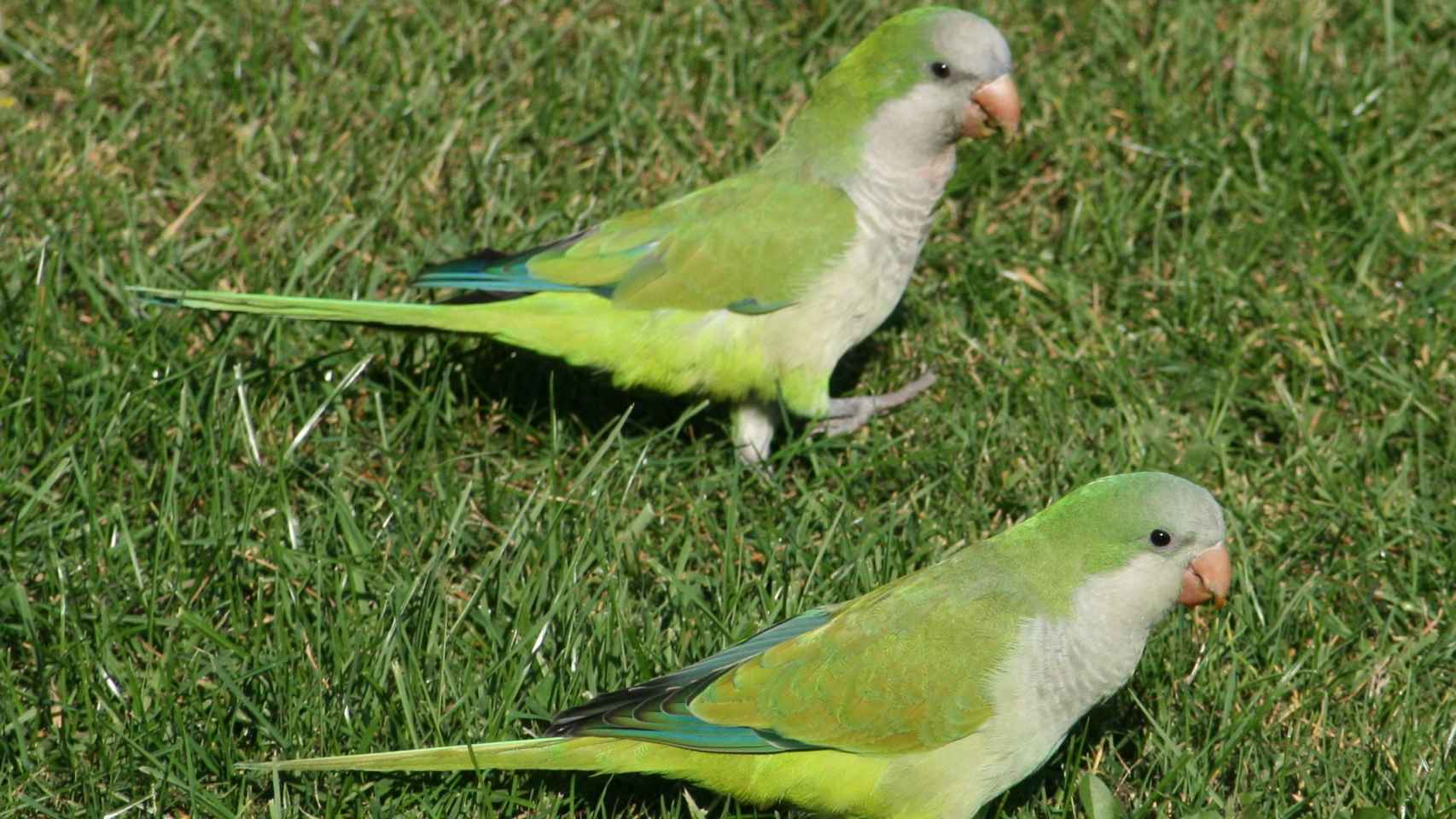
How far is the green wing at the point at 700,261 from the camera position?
3.47 m

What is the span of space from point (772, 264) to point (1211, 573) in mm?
1263

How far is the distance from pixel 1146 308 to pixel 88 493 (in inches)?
101

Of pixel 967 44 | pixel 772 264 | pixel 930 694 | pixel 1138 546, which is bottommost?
pixel 930 694

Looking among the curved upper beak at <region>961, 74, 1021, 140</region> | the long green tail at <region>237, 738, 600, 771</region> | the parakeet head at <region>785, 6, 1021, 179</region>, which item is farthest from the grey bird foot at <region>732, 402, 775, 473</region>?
the long green tail at <region>237, 738, 600, 771</region>

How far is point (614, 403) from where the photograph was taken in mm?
3812

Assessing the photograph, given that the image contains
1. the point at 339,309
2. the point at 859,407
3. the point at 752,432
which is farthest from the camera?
the point at 859,407

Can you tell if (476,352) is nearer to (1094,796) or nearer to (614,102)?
(614,102)

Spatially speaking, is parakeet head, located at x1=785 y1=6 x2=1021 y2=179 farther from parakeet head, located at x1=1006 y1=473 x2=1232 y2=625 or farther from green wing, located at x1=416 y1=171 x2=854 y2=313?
parakeet head, located at x1=1006 y1=473 x2=1232 y2=625

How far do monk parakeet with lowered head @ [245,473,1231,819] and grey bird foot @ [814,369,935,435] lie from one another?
1.11 meters

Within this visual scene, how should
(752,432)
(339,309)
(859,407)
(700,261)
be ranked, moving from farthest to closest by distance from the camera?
(859,407), (752,432), (700,261), (339,309)

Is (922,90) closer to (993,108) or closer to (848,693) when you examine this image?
(993,108)

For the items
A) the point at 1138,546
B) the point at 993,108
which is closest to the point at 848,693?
the point at 1138,546

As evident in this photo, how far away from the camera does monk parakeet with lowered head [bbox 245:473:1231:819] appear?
2.57m

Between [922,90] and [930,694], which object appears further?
[922,90]
